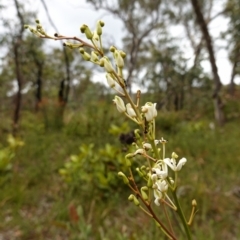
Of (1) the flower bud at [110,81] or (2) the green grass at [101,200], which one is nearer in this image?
(1) the flower bud at [110,81]

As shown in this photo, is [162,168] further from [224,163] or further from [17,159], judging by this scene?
[17,159]

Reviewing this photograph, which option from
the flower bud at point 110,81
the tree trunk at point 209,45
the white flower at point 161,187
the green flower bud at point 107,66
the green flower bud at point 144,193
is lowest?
the green flower bud at point 144,193

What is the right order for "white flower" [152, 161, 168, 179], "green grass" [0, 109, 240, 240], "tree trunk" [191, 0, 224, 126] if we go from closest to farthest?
"white flower" [152, 161, 168, 179], "green grass" [0, 109, 240, 240], "tree trunk" [191, 0, 224, 126]

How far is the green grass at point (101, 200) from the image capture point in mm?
3178

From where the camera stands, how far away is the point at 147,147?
2.09 feet

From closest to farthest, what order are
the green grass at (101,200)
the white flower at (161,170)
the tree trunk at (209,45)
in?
1. the white flower at (161,170)
2. the green grass at (101,200)
3. the tree trunk at (209,45)

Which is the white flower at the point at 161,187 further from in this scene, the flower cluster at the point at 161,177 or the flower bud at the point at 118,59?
the flower bud at the point at 118,59

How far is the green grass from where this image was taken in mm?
3178

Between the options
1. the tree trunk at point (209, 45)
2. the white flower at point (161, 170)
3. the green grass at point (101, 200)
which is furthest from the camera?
the tree trunk at point (209, 45)

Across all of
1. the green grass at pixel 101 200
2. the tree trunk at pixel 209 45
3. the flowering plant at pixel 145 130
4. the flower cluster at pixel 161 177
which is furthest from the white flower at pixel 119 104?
the tree trunk at pixel 209 45

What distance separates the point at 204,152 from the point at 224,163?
63 cm

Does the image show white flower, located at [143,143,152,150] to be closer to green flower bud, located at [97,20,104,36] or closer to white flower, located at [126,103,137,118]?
white flower, located at [126,103,137,118]

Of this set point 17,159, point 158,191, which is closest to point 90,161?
point 17,159

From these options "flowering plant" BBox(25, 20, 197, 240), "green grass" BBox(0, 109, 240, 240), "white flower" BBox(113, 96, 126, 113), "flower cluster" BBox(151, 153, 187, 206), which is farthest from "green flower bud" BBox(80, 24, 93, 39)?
"green grass" BBox(0, 109, 240, 240)
